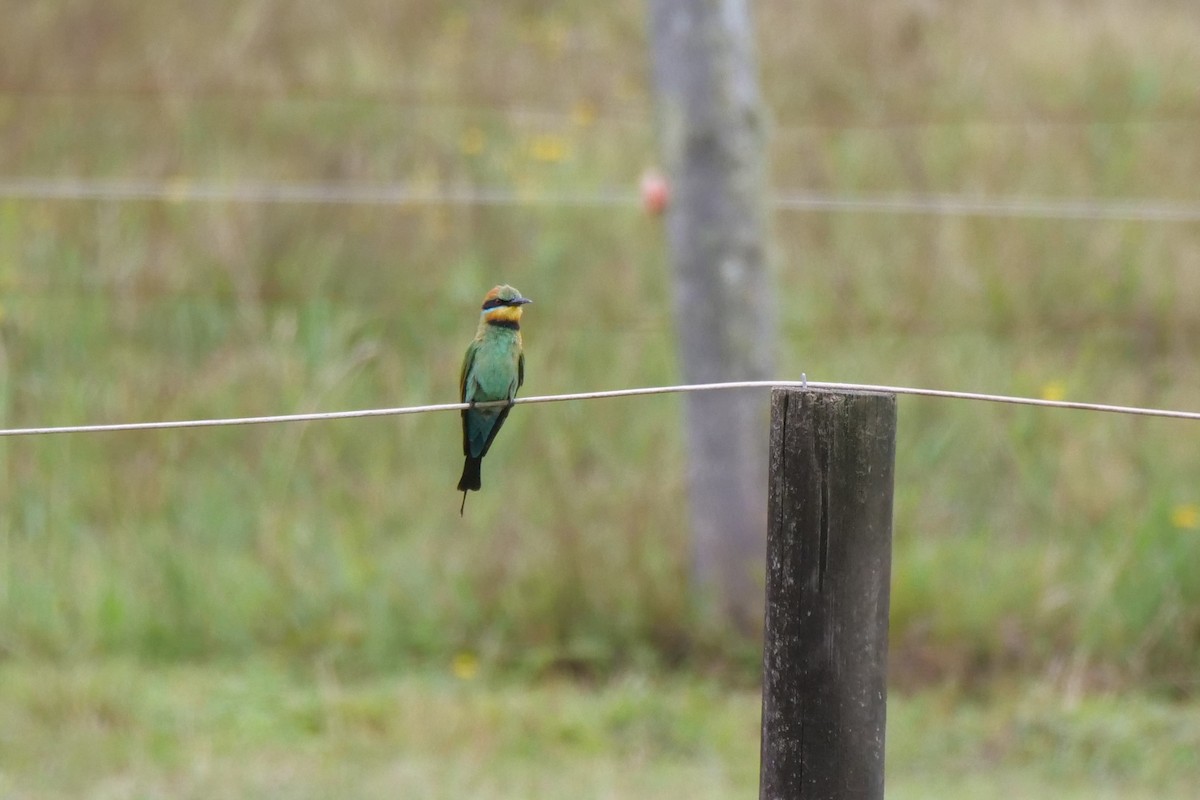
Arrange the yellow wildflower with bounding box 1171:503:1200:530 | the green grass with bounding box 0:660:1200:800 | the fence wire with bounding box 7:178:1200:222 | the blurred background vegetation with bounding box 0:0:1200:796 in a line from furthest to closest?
1. the fence wire with bounding box 7:178:1200:222
2. the yellow wildflower with bounding box 1171:503:1200:530
3. the blurred background vegetation with bounding box 0:0:1200:796
4. the green grass with bounding box 0:660:1200:800

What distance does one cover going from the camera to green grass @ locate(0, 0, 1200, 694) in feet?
17.1

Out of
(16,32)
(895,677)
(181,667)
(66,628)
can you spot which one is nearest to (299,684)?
(181,667)

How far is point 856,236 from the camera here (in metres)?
7.64

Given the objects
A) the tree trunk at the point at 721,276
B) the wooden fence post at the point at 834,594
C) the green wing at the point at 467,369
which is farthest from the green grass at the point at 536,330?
the wooden fence post at the point at 834,594

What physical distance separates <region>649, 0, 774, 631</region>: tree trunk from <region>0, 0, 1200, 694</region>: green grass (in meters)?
0.21

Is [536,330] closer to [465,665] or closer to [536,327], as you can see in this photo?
[536,327]

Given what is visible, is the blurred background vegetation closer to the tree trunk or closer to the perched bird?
the tree trunk

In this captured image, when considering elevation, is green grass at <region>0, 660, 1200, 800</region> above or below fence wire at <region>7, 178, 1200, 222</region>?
below

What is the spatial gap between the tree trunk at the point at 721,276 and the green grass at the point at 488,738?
561 millimetres

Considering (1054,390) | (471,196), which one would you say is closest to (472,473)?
(1054,390)

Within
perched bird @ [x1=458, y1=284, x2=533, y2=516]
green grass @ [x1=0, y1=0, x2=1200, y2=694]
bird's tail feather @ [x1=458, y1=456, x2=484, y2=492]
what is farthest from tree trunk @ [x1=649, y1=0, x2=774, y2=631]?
bird's tail feather @ [x1=458, y1=456, x2=484, y2=492]

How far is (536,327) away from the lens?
6891 millimetres

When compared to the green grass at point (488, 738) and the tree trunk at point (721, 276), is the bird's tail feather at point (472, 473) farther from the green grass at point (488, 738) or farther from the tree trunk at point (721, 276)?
the tree trunk at point (721, 276)

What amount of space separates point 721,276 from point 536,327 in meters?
1.74
